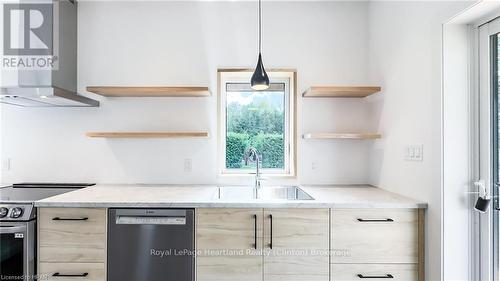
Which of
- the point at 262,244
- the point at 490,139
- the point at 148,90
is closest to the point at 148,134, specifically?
the point at 148,90

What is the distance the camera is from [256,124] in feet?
8.59

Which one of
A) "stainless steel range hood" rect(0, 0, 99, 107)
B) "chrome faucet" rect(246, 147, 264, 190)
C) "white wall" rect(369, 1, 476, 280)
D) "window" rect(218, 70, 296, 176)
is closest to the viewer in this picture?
"white wall" rect(369, 1, 476, 280)

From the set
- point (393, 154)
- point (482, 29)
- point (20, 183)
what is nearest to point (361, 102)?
point (393, 154)

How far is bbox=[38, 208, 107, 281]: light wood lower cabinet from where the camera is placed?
5.83ft

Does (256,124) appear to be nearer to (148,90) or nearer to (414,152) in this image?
(148,90)

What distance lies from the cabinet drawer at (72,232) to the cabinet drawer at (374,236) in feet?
4.74

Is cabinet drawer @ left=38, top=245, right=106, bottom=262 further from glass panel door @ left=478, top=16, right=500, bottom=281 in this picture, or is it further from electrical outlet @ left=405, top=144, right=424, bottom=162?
glass panel door @ left=478, top=16, right=500, bottom=281

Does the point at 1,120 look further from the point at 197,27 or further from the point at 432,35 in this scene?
the point at 432,35

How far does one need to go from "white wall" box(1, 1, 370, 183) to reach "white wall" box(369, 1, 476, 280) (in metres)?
0.26

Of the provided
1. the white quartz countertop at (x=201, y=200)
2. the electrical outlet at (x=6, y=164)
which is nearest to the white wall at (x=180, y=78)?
the electrical outlet at (x=6, y=164)

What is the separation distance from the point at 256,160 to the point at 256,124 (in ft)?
1.21

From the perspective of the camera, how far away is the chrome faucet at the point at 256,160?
2418 mm

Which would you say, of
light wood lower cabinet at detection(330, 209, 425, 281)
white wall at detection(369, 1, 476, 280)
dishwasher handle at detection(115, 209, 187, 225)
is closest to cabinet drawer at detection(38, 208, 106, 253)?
dishwasher handle at detection(115, 209, 187, 225)

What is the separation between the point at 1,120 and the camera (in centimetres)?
248
